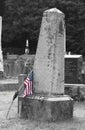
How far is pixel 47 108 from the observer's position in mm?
8758

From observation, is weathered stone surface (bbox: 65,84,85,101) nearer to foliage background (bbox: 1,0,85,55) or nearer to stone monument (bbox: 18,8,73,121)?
stone monument (bbox: 18,8,73,121)

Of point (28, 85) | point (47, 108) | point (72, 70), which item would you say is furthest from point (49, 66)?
point (72, 70)

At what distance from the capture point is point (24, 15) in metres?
49.1

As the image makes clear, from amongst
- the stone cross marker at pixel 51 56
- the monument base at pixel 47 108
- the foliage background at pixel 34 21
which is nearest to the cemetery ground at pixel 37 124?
the monument base at pixel 47 108

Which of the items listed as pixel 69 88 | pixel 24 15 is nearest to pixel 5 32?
pixel 24 15

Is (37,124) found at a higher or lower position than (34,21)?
lower

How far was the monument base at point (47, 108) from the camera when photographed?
8758mm

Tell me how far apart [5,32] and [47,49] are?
1617 inches

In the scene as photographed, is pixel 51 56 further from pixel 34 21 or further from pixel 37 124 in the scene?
pixel 34 21

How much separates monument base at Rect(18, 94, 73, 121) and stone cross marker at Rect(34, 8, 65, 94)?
27 centimetres

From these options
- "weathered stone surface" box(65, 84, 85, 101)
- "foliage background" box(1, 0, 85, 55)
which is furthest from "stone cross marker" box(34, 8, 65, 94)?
"foliage background" box(1, 0, 85, 55)

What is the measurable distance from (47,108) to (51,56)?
115 cm

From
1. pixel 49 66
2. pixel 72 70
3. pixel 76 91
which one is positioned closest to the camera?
pixel 49 66

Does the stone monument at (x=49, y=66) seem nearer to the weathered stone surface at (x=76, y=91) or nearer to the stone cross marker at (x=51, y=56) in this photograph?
the stone cross marker at (x=51, y=56)
